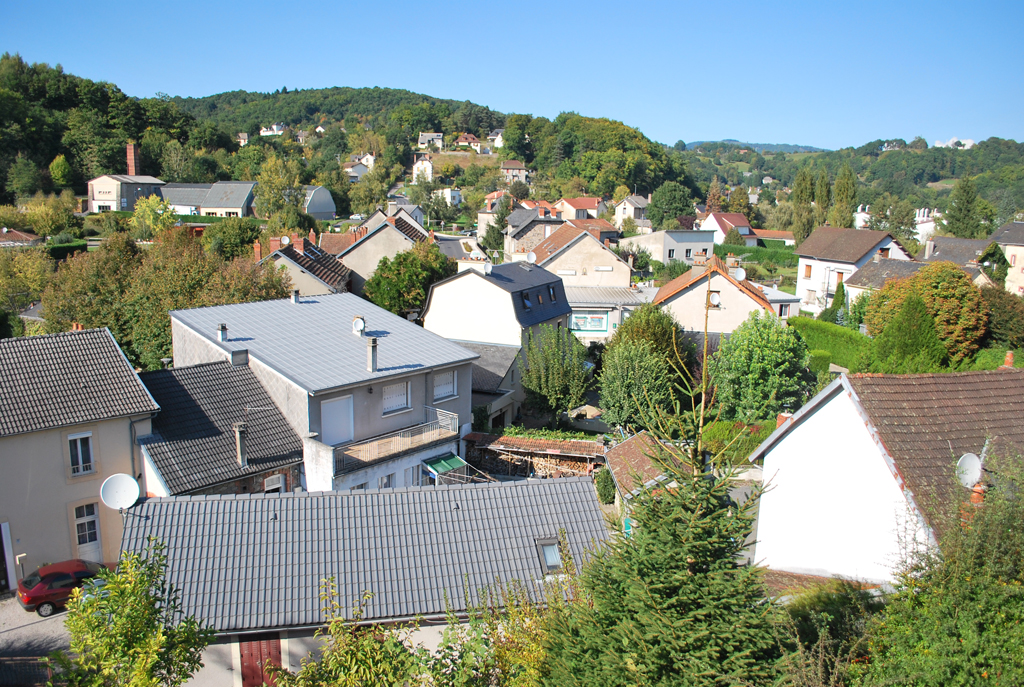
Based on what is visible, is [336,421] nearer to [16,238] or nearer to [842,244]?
[842,244]

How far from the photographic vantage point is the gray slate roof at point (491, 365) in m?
27.4

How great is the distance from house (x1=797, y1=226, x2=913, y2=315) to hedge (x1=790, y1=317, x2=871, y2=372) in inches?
516

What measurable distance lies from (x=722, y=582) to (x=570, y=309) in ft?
95.9

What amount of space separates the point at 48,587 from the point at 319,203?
2881 inches

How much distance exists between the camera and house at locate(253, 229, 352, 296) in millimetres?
35594

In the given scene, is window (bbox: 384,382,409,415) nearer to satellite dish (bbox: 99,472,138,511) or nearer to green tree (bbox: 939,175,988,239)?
satellite dish (bbox: 99,472,138,511)

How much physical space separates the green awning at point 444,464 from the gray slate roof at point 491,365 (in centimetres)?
667

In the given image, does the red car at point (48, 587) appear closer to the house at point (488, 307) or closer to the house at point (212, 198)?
the house at point (488, 307)

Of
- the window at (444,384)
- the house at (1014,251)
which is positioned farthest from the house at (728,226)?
the window at (444,384)

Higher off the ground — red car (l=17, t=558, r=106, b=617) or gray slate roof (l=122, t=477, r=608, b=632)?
gray slate roof (l=122, t=477, r=608, b=632)

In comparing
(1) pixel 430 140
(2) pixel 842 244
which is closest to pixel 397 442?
(2) pixel 842 244

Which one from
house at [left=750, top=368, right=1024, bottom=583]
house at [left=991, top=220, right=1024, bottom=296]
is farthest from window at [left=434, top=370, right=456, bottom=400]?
house at [left=991, top=220, right=1024, bottom=296]

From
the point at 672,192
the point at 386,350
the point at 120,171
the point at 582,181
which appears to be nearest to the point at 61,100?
the point at 120,171

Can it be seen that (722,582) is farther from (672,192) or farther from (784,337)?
(672,192)
